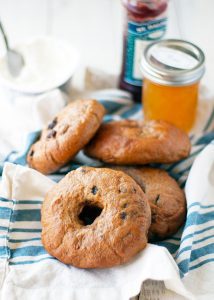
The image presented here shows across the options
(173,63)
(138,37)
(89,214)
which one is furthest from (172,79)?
(89,214)

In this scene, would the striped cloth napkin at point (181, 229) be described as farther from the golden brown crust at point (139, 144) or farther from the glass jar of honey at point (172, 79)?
the glass jar of honey at point (172, 79)

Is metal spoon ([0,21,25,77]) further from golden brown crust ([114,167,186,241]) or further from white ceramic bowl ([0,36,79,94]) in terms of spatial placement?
golden brown crust ([114,167,186,241])

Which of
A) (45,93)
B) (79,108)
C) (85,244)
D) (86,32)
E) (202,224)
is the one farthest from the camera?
(86,32)

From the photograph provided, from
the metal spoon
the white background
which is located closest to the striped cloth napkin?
the metal spoon

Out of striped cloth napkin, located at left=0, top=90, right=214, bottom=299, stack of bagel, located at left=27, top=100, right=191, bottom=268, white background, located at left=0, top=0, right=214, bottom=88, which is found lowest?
white background, located at left=0, top=0, right=214, bottom=88

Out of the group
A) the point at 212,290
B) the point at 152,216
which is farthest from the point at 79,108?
the point at 212,290

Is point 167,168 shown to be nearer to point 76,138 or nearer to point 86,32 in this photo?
point 76,138

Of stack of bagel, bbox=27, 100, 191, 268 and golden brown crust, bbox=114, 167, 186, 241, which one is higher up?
stack of bagel, bbox=27, 100, 191, 268
